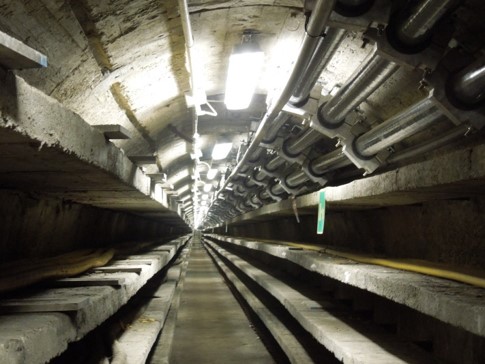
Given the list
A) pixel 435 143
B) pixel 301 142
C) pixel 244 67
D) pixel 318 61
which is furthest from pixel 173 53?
pixel 435 143

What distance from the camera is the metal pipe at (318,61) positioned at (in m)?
2.30

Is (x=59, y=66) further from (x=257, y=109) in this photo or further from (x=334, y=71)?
(x=257, y=109)

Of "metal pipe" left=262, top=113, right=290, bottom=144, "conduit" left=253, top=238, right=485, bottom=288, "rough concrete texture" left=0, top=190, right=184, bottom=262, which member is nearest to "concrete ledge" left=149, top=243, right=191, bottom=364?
"rough concrete texture" left=0, top=190, right=184, bottom=262

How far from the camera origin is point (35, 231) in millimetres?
2803

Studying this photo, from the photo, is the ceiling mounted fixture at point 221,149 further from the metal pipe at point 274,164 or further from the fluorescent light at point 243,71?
the fluorescent light at point 243,71

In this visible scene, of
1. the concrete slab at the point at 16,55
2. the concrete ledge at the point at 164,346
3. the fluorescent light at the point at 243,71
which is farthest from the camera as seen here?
the concrete ledge at the point at 164,346

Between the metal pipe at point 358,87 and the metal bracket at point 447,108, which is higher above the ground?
the metal pipe at point 358,87

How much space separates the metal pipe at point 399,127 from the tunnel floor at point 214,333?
9.12ft

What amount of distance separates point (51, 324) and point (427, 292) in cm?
133

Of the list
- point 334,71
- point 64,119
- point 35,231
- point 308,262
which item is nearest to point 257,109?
point 334,71

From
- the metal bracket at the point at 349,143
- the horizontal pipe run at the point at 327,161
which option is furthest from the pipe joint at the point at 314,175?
the metal bracket at the point at 349,143

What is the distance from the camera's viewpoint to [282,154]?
4371 millimetres

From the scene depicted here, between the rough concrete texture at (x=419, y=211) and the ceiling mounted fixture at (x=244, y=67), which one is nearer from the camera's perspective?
the rough concrete texture at (x=419, y=211)

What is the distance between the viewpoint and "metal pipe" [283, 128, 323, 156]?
3816 millimetres
